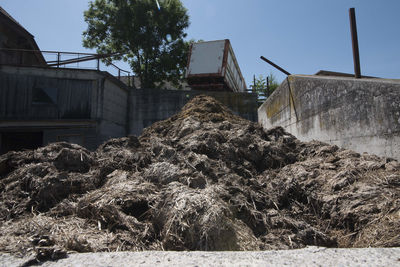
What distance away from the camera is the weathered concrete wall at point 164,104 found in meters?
13.3

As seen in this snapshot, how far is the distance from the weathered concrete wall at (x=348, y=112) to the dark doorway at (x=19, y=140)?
475 inches

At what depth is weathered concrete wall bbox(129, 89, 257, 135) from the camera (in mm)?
13320

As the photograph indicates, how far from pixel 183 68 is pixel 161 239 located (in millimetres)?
19084

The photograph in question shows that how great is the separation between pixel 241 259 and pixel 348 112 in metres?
3.10

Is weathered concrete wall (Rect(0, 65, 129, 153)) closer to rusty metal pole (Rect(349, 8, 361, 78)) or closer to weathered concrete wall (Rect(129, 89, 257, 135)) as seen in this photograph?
weathered concrete wall (Rect(129, 89, 257, 135))

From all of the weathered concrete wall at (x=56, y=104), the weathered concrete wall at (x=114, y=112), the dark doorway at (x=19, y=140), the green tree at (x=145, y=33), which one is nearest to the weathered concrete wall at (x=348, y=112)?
the weathered concrete wall at (x=114, y=112)

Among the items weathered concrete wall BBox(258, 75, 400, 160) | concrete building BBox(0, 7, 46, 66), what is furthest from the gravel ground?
concrete building BBox(0, 7, 46, 66)

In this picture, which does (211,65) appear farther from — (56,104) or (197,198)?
(197,198)

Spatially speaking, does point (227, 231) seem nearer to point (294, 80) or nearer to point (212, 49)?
point (294, 80)

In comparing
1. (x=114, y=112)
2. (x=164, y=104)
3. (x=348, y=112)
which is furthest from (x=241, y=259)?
(x=164, y=104)

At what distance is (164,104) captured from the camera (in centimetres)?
1336

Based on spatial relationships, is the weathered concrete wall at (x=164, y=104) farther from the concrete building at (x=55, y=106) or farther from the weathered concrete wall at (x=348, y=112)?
the weathered concrete wall at (x=348, y=112)

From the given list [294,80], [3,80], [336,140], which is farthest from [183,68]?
[336,140]

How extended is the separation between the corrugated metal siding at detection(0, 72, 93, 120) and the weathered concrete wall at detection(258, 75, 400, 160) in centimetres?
969
